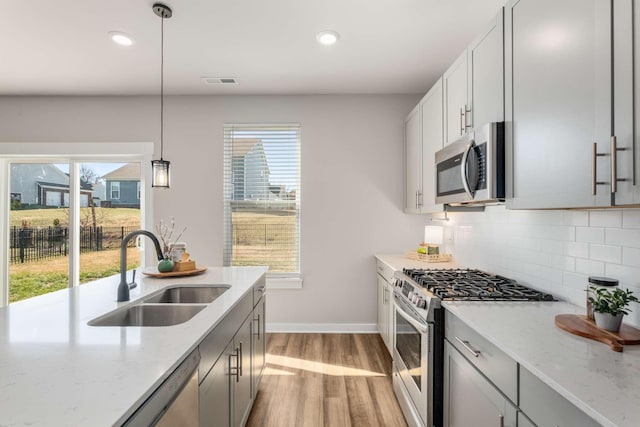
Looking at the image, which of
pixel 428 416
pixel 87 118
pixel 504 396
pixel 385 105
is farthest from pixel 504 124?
pixel 87 118

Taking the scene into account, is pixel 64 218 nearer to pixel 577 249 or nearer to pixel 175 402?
pixel 175 402

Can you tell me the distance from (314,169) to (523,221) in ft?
7.25

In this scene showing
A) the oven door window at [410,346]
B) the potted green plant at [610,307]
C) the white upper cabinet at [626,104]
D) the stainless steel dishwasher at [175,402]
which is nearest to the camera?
the stainless steel dishwasher at [175,402]

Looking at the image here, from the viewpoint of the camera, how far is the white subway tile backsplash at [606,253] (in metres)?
1.43

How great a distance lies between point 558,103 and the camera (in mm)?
1257

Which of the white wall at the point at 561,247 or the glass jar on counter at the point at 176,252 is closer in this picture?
the white wall at the point at 561,247

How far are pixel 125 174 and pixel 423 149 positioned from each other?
10.9 feet

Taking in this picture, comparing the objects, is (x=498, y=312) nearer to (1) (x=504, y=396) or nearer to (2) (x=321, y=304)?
(1) (x=504, y=396)

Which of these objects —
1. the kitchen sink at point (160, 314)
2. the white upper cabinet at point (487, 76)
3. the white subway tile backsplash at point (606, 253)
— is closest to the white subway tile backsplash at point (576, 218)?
the white subway tile backsplash at point (606, 253)

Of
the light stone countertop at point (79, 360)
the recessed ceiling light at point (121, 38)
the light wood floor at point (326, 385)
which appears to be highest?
the recessed ceiling light at point (121, 38)

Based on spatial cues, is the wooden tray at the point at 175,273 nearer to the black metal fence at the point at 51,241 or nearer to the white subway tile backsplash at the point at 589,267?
the black metal fence at the point at 51,241

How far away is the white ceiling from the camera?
7.18 feet

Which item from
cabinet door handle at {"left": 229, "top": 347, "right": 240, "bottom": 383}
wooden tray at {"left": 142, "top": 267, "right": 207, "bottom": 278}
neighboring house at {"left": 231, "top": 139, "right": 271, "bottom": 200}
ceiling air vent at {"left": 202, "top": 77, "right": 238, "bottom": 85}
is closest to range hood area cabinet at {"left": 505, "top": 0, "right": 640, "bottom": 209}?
cabinet door handle at {"left": 229, "top": 347, "right": 240, "bottom": 383}

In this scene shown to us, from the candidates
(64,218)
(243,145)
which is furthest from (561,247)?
(64,218)
